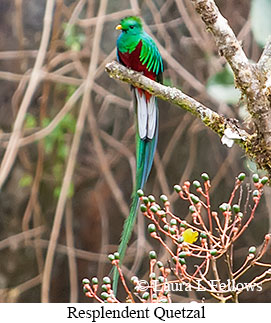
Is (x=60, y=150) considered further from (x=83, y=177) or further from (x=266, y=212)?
(x=266, y=212)

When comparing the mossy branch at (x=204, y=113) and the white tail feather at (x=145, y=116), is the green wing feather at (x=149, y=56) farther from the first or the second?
the mossy branch at (x=204, y=113)

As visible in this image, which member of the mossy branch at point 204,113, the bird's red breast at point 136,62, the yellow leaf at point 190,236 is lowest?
the yellow leaf at point 190,236

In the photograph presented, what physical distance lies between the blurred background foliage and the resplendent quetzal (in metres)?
0.51

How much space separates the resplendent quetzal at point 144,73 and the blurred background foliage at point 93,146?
507 millimetres

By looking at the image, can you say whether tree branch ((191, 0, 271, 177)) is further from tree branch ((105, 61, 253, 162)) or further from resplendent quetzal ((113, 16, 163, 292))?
resplendent quetzal ((113, 16, 163, 292))

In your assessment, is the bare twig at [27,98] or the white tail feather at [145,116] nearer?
the white tail feather at [145,116]

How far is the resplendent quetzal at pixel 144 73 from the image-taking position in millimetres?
1155

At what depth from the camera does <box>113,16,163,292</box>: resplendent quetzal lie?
1.16m

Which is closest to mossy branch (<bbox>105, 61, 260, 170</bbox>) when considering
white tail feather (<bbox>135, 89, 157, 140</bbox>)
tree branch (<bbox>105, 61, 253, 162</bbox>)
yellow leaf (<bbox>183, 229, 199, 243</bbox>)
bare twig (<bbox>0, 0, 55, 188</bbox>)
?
tree branch (<bbox>105, 61, 253, 162</bbox>)

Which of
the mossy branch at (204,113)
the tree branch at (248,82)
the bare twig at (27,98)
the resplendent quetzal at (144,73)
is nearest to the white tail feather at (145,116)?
the resplendent quetzal at (144,73)

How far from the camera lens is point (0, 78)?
68.5 inches

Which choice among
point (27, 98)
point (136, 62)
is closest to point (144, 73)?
point (136, 62)

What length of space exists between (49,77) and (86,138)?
0.73 ft
